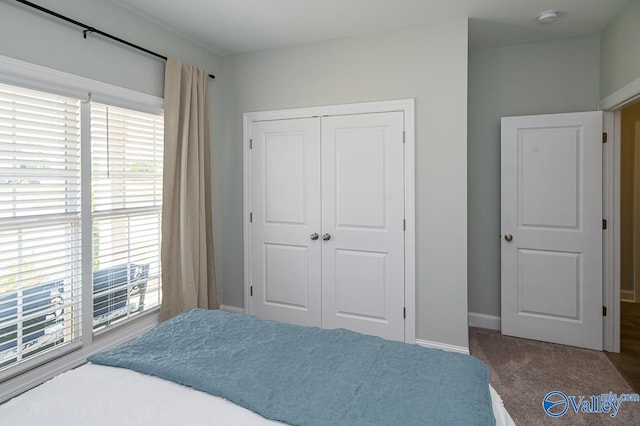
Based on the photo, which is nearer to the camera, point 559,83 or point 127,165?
point 127,165

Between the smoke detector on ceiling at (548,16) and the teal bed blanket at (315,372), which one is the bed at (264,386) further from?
the smoke detector on ceiling at (548,16)

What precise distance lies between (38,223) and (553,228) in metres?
3.75

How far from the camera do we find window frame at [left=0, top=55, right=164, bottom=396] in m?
1.99

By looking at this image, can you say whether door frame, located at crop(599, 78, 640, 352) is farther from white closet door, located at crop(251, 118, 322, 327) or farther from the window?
the window

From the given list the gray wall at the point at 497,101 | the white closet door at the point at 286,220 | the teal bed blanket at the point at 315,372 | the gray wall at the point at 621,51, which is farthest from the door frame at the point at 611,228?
the white closet door at the point at 286,220

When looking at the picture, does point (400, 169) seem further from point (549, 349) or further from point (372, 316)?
point (549, 349)

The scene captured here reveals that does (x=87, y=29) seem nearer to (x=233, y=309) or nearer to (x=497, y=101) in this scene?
(x=233, y=309)

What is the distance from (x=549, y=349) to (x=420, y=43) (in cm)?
269

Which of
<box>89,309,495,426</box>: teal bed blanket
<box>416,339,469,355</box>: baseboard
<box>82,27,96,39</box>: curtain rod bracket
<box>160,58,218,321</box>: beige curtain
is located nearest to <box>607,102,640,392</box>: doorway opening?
<box>416,339,469,355</box>: baseboard

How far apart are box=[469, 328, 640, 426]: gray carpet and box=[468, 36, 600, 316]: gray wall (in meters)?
0.50

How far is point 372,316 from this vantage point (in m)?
3.11

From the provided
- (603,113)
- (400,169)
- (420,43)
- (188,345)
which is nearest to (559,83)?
(603,113)

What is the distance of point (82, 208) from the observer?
7.70ft

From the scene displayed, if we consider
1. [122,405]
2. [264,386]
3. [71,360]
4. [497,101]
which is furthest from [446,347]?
[71,360]
